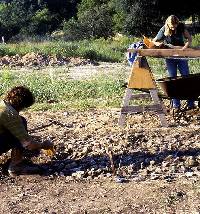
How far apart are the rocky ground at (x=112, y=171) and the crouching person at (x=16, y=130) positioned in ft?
0.44

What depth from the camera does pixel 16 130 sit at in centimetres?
530

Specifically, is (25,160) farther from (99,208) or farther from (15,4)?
(15,4)

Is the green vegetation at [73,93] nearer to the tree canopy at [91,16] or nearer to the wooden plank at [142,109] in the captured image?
the wooden plank at [142,109]

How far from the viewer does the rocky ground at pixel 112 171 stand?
4.52 metres

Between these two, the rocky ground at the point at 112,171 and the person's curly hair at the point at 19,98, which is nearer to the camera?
the rocky ground at the point at 112,171

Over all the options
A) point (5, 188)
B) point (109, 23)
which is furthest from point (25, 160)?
point (109, 23)

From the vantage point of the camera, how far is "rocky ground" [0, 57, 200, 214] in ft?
14.8

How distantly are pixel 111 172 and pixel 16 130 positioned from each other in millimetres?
1027

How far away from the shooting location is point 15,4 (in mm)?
48500

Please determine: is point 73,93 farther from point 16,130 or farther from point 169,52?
point 16,130

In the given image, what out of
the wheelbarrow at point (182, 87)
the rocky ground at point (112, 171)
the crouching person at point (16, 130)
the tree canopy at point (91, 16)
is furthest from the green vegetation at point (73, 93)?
the tree canopy at point (91, 16)

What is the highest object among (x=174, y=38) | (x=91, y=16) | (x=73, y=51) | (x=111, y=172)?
(x=174, y=38)

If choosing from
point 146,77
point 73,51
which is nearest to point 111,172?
point 146,77

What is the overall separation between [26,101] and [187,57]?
2287 mm
